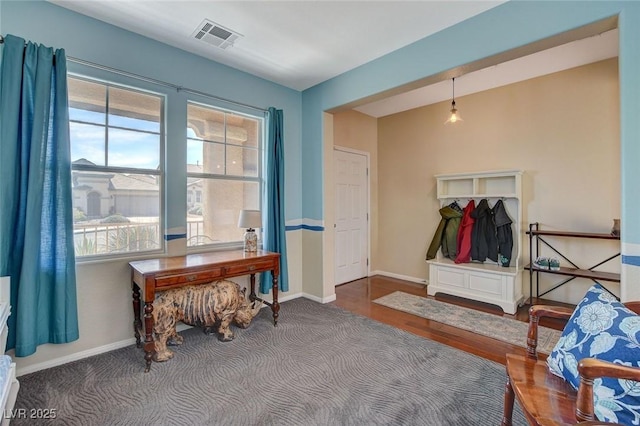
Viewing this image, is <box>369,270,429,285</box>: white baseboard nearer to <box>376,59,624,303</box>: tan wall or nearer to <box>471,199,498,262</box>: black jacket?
<box>376,59,624,303</box>: tan wall

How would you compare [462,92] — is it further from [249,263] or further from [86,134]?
[86,134]

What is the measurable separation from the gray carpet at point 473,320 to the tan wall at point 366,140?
4.56ft

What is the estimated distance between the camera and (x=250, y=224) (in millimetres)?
2977

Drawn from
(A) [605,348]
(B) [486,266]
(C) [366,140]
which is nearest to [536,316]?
(A) [605,348]

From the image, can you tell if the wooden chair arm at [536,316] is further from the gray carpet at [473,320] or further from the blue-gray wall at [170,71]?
the blue-gray wall at [170,71]

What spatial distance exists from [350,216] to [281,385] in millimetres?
3030

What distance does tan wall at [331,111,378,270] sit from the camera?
4586 millimetres

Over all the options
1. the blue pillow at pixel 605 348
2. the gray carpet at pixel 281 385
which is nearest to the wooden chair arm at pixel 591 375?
the blue pillow at pixel 605 348

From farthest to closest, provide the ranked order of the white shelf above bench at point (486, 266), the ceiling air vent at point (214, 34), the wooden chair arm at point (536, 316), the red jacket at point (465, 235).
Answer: the red jacket at point (465, 235) < the white shelf above bench at point (486, 266) < the ceiling air vent at point (214, 34) < the wooden chair arm at point (536, 316)

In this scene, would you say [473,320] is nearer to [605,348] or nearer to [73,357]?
[605,348]

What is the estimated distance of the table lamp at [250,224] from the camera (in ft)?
9.74

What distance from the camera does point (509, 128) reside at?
12.5 ft

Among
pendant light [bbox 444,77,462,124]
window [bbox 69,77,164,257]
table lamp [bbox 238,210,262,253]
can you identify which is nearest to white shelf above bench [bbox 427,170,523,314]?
pendant light [bbox 444,77,462,124]

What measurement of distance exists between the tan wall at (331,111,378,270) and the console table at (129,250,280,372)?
2408 mm
